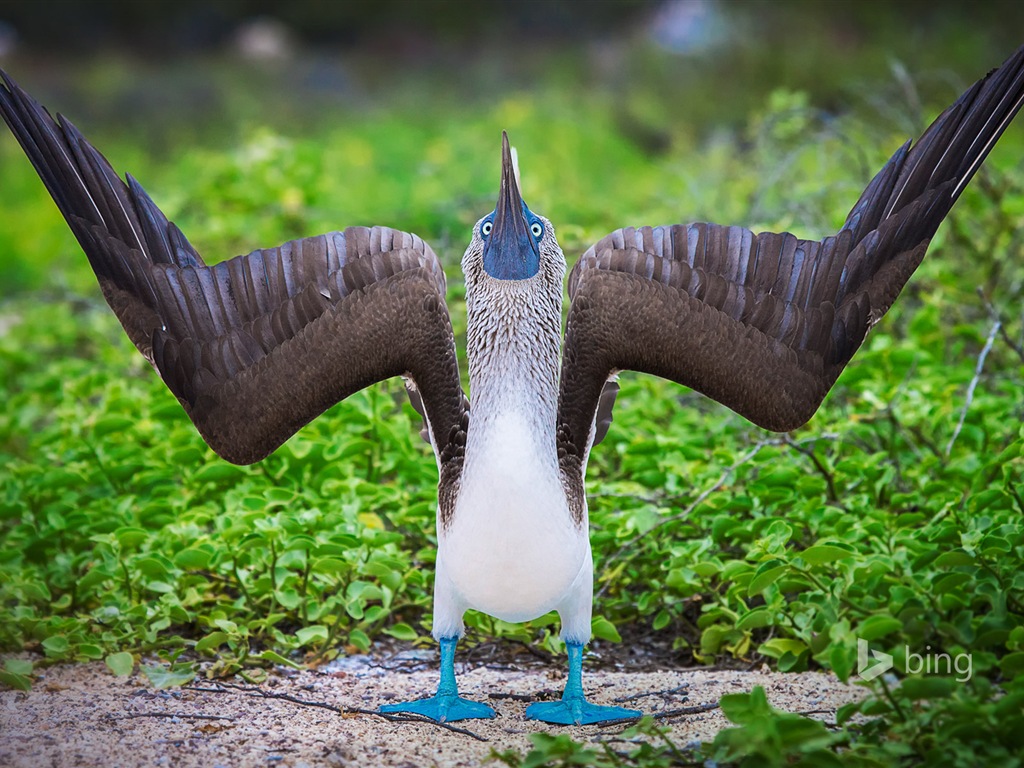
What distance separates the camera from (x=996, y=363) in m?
6.18

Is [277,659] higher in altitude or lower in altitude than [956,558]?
lower

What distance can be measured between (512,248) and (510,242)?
0.06 feet

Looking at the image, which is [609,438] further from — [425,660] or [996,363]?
[996,363]

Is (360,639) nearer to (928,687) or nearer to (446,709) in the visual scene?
(446,709)

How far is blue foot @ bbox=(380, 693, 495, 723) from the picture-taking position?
12.0ft

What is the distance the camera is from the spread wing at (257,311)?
3.55 metres

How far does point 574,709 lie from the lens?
3666 mm

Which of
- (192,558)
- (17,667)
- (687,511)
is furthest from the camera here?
(687,511)

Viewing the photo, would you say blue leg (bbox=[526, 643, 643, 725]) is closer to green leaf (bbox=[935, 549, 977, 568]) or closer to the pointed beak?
green leaf (bbox=[935, 549, 977, 568])

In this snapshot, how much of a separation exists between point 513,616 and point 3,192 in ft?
39.1

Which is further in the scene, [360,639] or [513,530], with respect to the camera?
[360,639]

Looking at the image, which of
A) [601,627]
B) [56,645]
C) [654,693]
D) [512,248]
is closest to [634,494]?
[601,627]

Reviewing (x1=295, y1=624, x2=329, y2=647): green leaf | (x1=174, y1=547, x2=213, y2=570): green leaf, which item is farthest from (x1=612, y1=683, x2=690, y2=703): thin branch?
(x1=174, y1=547, x2=213, y2=570): green leaf

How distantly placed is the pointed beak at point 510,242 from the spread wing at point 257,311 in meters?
0.21
